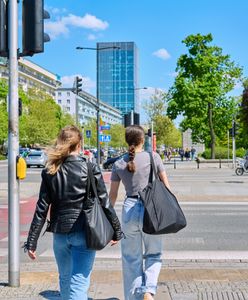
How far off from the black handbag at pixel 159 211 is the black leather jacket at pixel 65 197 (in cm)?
73

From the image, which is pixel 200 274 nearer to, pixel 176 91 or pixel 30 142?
pixel 176 91

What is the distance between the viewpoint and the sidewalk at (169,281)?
566 cm

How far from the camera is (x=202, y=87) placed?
158ft

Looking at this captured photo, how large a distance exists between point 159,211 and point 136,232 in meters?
0.34

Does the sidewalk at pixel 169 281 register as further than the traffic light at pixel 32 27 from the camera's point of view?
No

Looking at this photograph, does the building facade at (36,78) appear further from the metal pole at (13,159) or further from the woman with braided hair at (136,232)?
the woman with braided hair at (136,232)

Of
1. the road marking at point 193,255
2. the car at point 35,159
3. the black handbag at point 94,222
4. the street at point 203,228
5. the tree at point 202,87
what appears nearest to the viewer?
the black handbag at point 94,222

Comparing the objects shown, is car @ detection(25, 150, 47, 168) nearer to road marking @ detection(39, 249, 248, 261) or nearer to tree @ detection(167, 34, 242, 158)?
tree @ detection(167, 34, 242, 158)

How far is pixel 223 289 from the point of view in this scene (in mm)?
5848

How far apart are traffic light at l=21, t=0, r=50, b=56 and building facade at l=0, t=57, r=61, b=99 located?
12433cm

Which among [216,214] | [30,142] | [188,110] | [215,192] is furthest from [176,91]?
[30,142]

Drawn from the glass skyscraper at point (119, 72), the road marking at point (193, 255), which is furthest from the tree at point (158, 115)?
the glass skyscraper at point (119, 72)

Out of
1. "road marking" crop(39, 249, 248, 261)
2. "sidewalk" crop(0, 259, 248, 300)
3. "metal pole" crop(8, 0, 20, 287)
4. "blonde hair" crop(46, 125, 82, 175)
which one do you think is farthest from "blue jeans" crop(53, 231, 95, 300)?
"road marking" crop(39, 249, 248, 261)

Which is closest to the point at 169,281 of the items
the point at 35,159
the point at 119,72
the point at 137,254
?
the point at 137,254
